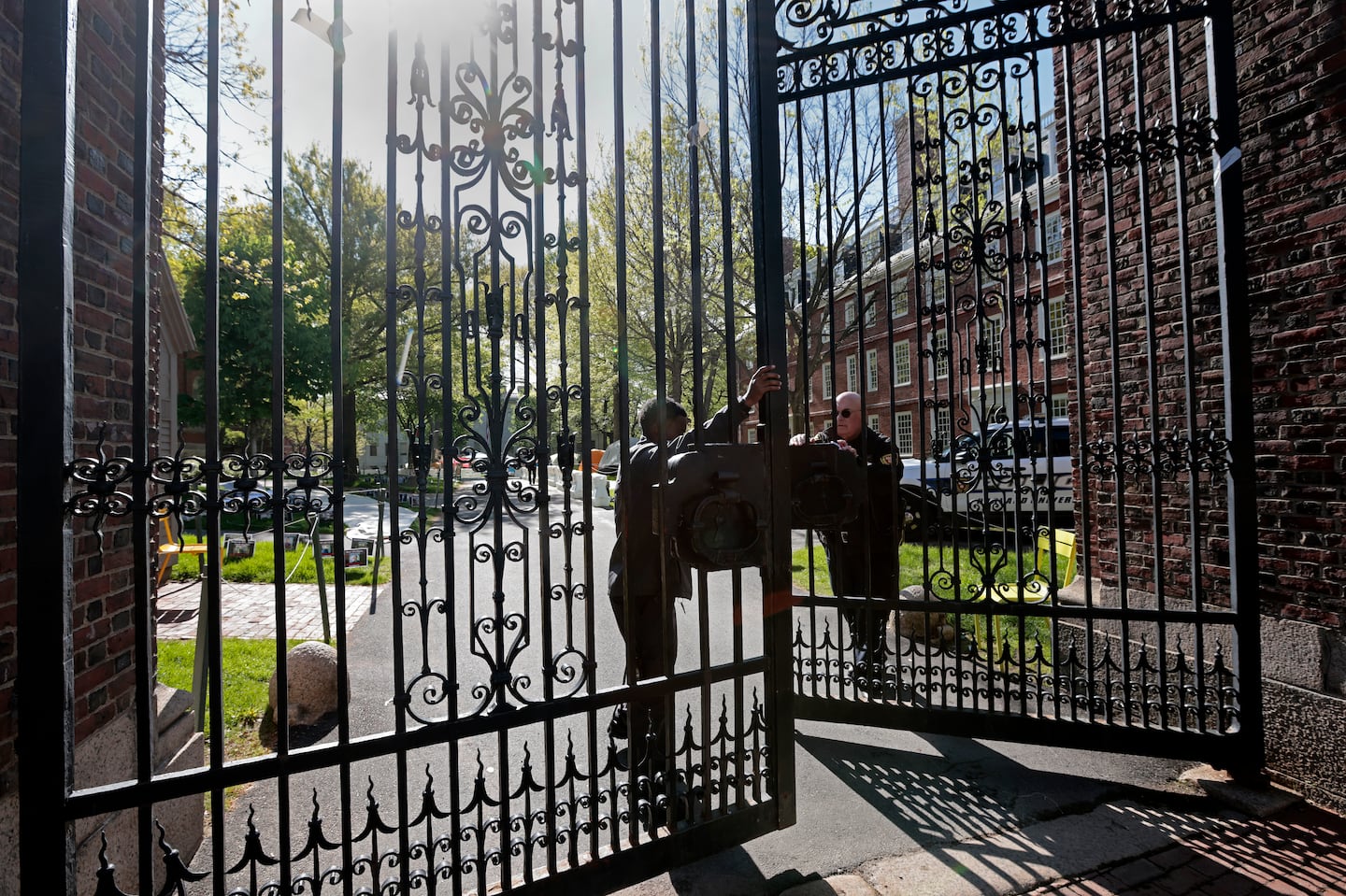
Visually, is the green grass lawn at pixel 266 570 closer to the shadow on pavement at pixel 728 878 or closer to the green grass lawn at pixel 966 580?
the green grass lawn at pixel 966 580

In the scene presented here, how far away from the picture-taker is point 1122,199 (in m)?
4.52

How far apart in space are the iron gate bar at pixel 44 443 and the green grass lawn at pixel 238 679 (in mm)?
1982

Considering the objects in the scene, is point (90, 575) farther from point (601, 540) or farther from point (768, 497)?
point (601, 540)

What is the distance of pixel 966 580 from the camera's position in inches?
308

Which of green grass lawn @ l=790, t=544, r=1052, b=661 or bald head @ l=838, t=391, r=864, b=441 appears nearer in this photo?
green grass lawn @ l=790, t=544, r=1052, b=661

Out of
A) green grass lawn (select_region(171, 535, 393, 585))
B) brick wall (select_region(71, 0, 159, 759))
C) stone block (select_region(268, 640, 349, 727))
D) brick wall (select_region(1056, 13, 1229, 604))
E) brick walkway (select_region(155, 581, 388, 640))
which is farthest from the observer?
green grass lawn (select_region(171, 535, 393, 585))

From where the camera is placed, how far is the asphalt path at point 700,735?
241 centimetres

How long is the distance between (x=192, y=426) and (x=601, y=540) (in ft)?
64.2

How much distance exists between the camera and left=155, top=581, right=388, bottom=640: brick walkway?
22.3 ft

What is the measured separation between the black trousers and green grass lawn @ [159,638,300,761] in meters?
2.49

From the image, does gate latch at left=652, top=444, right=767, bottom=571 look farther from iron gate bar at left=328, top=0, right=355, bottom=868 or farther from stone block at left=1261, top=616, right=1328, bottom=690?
stone block at left=1261, top=616, right=1328, bottom=690

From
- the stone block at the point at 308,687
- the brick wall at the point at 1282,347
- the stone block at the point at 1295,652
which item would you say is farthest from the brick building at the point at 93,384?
the stone block at the point at 1295,652

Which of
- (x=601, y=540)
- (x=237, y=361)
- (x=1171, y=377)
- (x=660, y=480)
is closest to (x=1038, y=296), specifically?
(x=1171, y=377)

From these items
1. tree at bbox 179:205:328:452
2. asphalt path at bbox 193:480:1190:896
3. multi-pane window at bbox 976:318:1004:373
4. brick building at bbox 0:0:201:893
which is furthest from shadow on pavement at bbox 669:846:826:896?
tree at bbox 179:205:328:452
